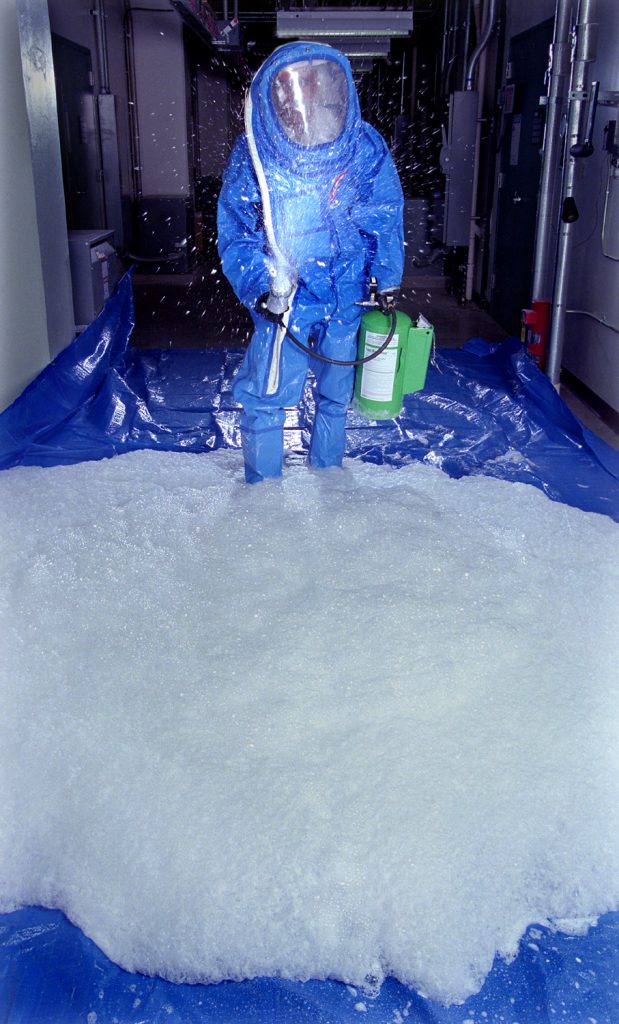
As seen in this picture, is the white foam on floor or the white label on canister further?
the white label on canister

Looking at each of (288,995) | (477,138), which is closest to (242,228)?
(288,995)

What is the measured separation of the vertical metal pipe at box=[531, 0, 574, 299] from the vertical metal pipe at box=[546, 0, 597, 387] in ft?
0.45

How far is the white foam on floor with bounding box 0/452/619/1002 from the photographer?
4.06 ft

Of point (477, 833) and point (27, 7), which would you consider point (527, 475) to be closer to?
point (477, 833)

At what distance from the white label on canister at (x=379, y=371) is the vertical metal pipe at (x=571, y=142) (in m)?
1.33

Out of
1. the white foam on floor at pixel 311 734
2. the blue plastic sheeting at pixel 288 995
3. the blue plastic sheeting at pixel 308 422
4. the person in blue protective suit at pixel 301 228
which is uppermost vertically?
the person in blue protective suit at pixel 301 228

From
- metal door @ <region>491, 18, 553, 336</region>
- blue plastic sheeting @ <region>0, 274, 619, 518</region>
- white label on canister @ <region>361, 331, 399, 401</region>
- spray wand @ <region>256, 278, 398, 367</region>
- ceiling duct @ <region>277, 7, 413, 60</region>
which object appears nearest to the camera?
spray wand @ <region>256, 278, 398, 367</region>

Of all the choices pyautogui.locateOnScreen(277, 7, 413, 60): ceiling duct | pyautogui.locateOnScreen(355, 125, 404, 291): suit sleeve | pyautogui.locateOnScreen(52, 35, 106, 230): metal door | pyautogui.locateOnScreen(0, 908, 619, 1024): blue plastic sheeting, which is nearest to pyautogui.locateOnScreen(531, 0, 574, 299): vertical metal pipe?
pyautogui.locateOnScreen(277, 7, 413, 60): ceiling duct

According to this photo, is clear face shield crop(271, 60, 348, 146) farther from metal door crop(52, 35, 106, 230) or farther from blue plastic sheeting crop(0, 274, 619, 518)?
metal door crop(52, 35, 106, 230)

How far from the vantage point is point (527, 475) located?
2.79 metres

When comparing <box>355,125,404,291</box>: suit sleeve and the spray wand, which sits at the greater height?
<box>355,125,404,291</box>: suit sleeve

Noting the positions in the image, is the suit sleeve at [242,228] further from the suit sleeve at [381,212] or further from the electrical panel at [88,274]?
the electrical panel at [88,274]

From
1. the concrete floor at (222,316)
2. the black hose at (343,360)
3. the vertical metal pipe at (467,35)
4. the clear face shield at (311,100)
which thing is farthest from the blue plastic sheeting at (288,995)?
the vertical metal pipe at (467,35)

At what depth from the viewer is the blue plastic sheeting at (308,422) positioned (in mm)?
2854
